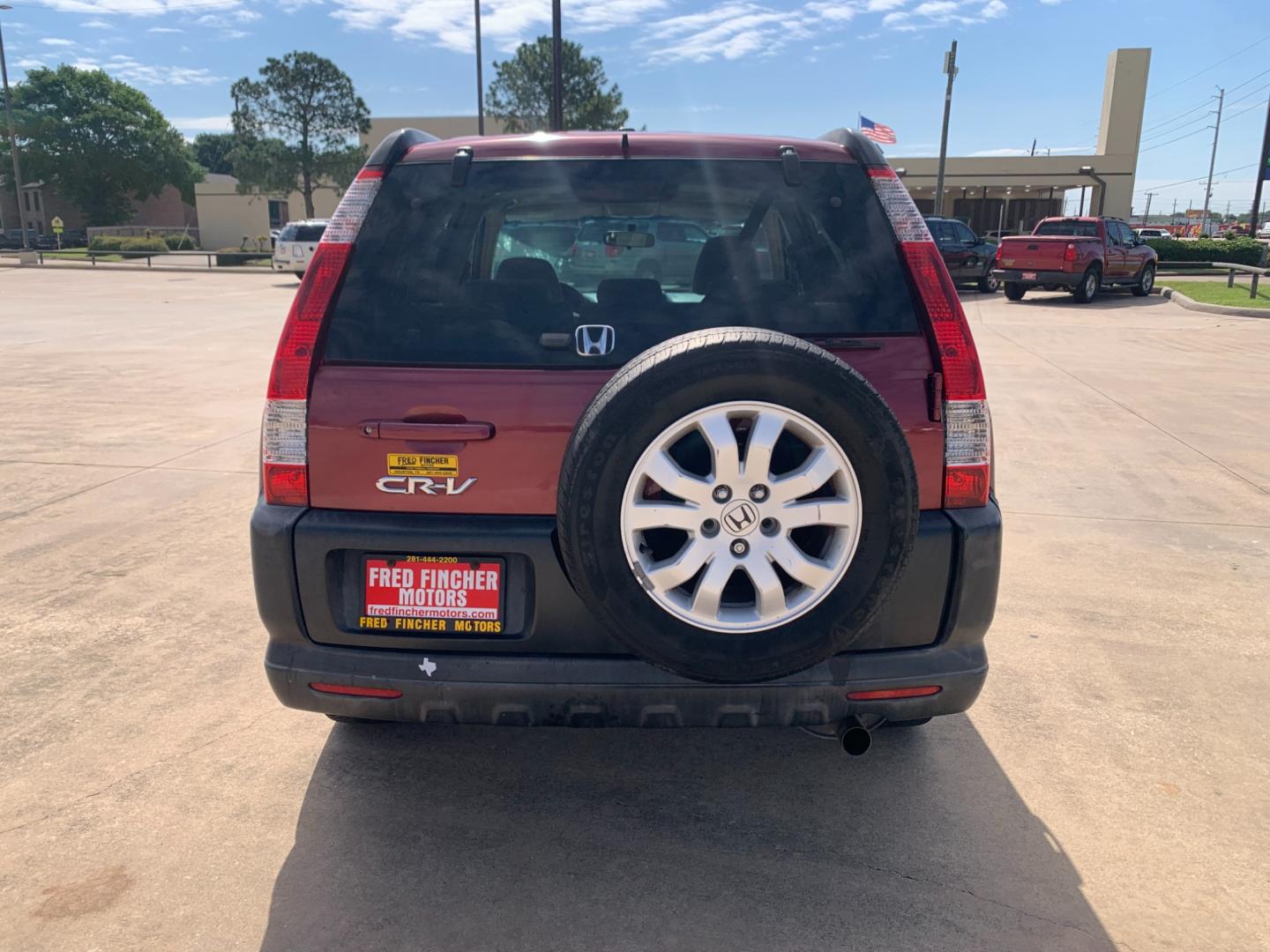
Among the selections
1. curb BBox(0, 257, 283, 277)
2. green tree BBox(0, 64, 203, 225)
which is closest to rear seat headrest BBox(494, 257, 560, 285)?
curb BBox(0, 257, 283, 277)

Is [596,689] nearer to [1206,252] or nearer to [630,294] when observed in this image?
[630,294]

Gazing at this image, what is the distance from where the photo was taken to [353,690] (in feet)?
8.89

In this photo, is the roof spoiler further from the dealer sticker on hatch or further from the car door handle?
the dealer sticker on hatch

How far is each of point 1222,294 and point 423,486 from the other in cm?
2672

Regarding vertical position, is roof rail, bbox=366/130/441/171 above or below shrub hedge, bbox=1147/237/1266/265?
above

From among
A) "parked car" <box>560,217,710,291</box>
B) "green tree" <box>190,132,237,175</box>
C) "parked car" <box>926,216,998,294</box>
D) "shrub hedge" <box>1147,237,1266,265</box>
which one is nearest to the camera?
"parked car" <box>560,217,710,291</box>

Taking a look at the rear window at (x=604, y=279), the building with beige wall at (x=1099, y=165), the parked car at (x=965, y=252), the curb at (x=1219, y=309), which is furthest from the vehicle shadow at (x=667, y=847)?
the building with beige wall at (x=1099, y=165)

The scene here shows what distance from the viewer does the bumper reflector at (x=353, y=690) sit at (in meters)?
2.68

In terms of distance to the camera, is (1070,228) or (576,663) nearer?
(576,663)

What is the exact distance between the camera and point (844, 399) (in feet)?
7.84

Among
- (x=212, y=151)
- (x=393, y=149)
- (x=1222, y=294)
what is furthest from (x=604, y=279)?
(x=212, y=151)

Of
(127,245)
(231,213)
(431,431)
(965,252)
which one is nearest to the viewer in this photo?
(431,431)

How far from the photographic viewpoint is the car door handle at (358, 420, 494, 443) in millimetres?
2619

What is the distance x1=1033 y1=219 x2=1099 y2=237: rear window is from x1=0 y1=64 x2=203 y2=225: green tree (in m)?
66.4
